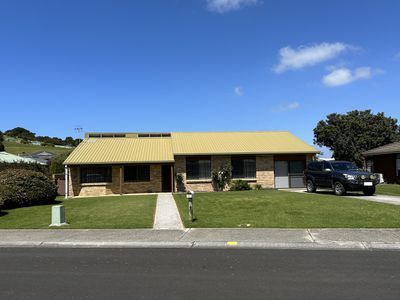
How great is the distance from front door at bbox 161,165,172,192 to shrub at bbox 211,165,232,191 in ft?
9.76

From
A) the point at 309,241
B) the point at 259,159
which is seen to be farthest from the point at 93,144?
the point at 309,241

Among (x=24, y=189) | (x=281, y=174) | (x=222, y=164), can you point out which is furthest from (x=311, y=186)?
(x=24, y=189)

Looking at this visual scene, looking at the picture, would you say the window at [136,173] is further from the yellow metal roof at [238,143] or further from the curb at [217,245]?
the curb at [217,245]

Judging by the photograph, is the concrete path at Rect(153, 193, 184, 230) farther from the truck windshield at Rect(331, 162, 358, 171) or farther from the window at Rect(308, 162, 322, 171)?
the truck windshield at Rect(331, 162, 358, 171)

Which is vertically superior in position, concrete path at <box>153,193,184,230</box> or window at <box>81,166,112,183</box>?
window at <box>81,166,112,183</box>

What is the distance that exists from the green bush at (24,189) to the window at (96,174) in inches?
318

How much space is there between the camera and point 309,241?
9391 millimetres

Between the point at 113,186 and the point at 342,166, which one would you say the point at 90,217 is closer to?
the point at 342,166

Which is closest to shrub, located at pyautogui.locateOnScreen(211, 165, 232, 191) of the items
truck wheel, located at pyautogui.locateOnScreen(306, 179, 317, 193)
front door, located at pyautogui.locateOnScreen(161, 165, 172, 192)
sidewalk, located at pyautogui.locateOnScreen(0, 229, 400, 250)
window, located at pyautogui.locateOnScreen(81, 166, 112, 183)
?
front door, located at pyautogui.locateOnScreen(161, 165, 172, 192)

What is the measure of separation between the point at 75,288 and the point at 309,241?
17.9ft

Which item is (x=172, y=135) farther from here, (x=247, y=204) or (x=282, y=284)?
(x=282, y=284)

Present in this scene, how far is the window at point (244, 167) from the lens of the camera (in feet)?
95.2

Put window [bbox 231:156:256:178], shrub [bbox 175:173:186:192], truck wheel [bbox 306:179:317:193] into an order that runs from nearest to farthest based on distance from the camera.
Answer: truck wheel [bbox 306:179:317:193] < shrub [bbox 175:173:186:192] < window [bbox 231:156:256:178]

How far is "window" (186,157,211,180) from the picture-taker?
2861 centimetres
